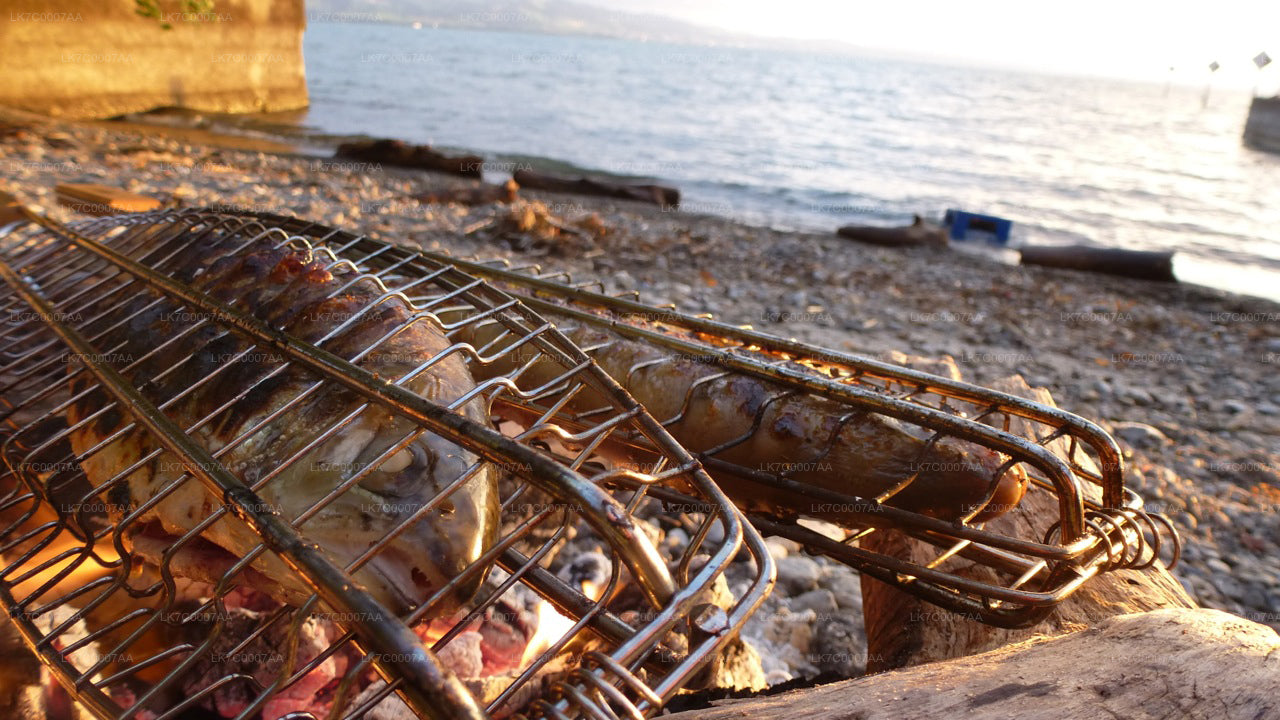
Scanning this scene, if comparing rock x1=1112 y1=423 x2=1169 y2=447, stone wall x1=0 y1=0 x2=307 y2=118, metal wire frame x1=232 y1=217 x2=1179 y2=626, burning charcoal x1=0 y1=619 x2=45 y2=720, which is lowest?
rock x1=1112 y1=423 x2=1169 y2=447

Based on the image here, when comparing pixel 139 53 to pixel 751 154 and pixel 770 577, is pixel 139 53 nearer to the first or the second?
pixel 751 154

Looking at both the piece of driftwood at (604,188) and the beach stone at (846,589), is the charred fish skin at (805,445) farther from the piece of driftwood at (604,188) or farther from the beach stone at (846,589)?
the piece of driftwood at (604,188)

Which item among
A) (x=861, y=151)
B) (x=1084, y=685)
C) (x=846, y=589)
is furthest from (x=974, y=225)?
(x=861, y=151)

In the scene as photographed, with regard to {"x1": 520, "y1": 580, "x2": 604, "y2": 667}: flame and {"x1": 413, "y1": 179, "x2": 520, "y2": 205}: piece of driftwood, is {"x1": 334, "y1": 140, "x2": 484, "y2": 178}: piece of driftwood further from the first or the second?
{"x1": 520, "y1": 580, "x2": 604, "y2": 667}: flame

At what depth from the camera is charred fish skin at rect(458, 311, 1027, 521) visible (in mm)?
1750

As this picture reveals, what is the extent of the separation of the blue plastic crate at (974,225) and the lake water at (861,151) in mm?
1795

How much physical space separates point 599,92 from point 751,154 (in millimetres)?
20036

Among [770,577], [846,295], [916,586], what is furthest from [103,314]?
[846,295]

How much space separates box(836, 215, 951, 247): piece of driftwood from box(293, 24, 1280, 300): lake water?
6.23 feet

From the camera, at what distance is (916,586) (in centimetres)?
178

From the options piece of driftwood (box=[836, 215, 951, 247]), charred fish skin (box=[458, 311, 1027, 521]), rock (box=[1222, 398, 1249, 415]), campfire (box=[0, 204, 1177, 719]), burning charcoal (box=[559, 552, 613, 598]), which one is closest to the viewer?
campfire (box=[0, 204, 1177, 719])

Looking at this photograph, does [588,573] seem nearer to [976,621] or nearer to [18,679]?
[976,621]

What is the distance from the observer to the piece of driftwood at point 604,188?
13.0 m

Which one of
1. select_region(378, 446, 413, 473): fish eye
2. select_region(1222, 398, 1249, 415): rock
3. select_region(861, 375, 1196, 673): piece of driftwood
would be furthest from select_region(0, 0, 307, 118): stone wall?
select_region(1222, 398, 1249, 415): rock
